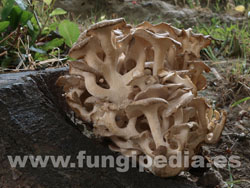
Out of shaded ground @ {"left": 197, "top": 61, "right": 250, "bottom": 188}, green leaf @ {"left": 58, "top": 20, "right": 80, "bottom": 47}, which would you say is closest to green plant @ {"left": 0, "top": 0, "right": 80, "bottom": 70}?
green leaf @ {"left": 58, "top": 20, "right": 80, "bottom": 47}

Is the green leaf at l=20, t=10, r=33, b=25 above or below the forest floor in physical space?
above

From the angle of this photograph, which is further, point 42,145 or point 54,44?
point 54,44

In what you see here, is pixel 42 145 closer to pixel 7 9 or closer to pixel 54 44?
pixel 7 9

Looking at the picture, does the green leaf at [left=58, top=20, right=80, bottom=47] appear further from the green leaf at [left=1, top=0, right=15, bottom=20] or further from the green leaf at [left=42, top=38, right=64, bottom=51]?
the green leaf at [left=1, top=0, right=15, bottom=20]

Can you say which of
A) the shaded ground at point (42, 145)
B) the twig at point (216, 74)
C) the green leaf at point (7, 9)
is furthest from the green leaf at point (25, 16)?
the twig at point (216, 74)

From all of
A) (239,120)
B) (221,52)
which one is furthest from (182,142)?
(221,52)

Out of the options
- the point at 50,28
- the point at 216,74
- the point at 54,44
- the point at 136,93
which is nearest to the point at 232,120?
the point at 216,74

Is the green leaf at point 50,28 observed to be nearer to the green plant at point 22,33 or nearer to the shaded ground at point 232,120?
the green plant at point 22,33

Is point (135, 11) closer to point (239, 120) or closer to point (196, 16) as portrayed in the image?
point (196, 16)
